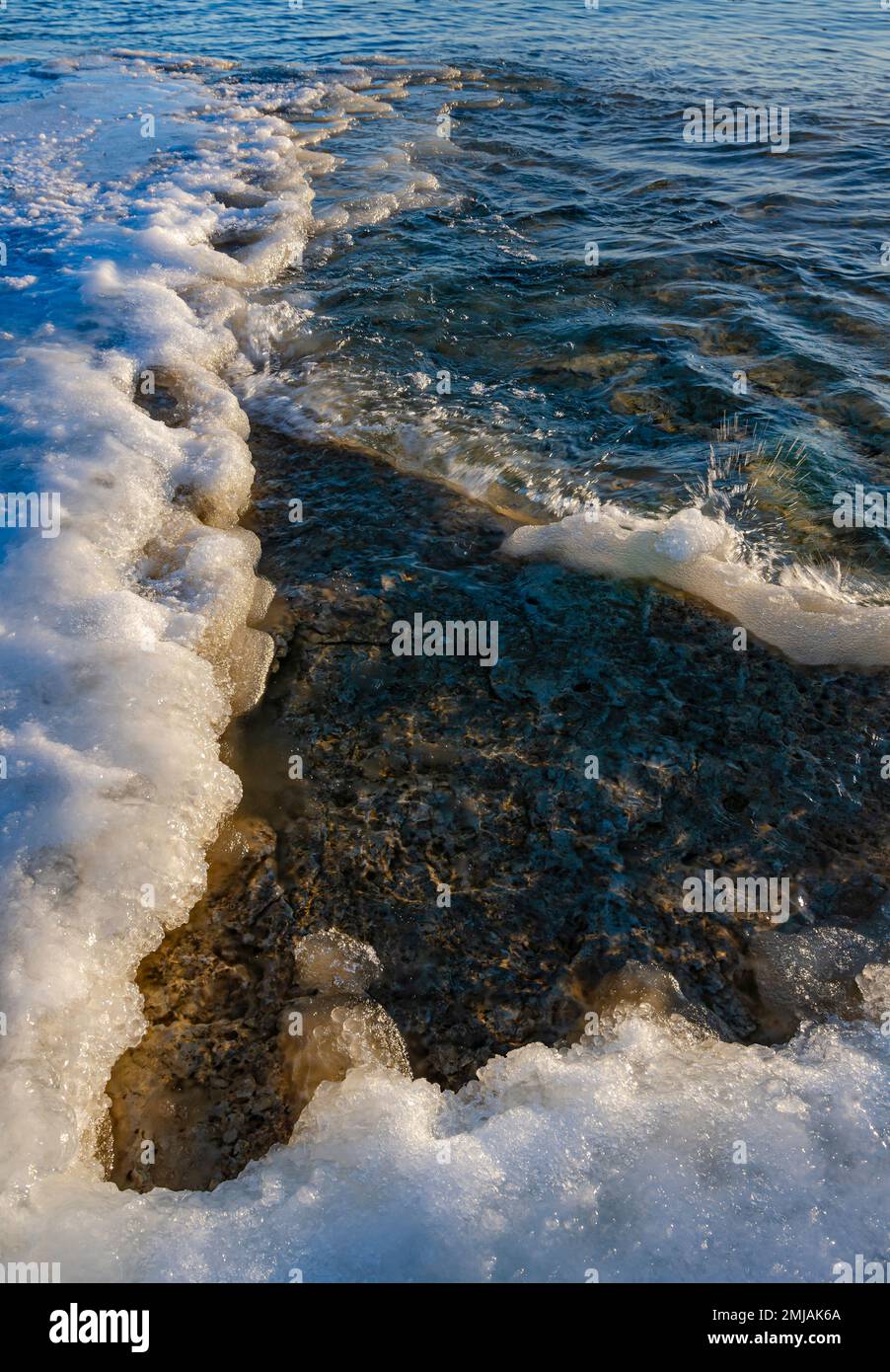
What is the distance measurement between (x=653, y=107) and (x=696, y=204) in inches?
182

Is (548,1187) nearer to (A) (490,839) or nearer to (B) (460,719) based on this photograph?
(A) (490,839)

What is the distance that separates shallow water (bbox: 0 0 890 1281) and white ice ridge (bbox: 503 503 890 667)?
31mm

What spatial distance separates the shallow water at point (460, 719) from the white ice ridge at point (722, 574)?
0.10 feet

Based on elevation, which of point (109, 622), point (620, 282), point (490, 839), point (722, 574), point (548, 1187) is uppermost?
point (620, 282)

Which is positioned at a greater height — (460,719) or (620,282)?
(620,282)

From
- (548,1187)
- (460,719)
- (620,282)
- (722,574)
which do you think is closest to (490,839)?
(460,719)

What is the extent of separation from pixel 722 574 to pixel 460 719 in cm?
192

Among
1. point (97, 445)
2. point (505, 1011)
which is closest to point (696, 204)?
point (97, 445)

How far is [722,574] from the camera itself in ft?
16.6

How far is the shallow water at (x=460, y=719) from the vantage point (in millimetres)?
2803

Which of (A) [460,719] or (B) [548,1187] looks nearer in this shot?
(B) [548,1187]

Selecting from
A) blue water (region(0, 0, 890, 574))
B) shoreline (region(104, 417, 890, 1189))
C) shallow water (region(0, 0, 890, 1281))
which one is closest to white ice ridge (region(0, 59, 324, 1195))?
shallow water (region(0, 0, 890, 1281))

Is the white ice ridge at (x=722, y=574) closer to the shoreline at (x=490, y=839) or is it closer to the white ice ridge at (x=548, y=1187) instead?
the shoreline at (x=490, y=839)
